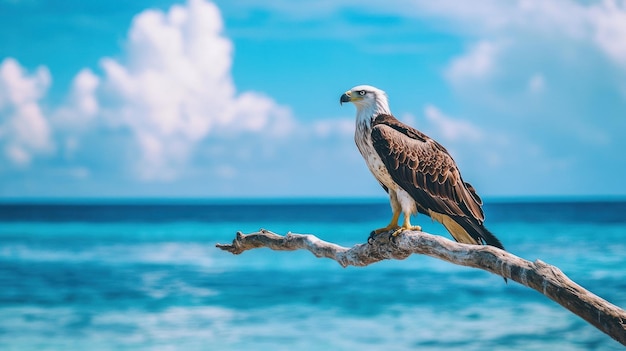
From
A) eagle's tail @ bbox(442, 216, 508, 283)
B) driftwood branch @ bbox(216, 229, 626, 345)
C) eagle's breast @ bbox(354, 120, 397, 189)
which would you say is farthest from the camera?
eagle's breast @ bbox(354, 120, 397, 189)

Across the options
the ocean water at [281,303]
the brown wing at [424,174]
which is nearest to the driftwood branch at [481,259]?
the brown wing at [424,174]

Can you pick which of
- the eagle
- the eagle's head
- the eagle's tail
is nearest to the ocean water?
the eagle's tail

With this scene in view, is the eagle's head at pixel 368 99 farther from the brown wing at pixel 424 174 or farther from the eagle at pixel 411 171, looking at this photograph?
the brown wing at pixel 424 174

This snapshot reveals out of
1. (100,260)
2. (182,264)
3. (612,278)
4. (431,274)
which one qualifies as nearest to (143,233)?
(100,260)

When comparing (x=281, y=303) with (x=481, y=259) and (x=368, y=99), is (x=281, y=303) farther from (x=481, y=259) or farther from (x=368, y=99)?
(x=481, y=259)

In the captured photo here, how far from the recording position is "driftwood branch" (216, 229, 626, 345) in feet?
12.2

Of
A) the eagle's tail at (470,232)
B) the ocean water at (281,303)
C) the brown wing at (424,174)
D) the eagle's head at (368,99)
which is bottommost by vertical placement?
the eagle's tail at (470,232)

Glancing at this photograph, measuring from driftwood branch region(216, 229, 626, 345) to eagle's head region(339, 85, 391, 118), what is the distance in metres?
1.06

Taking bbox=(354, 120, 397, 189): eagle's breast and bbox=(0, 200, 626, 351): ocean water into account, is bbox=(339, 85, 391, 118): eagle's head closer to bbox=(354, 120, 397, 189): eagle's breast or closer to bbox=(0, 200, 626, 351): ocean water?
bbox=(354, 120, 397, 189): eagle's breast

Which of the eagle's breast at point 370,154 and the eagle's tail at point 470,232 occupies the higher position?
the eagle's breast at point 370,154

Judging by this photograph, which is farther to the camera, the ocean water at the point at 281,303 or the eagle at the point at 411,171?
the ocean water at the point at 281,303

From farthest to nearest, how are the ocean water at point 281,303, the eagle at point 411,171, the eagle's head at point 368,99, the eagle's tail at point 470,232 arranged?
the ocean water at point 281,303, the eagle's head at point 368,99, the eagle at point 411,171, the eagle's tail at point 470,232

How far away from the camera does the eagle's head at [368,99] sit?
20.2 ft

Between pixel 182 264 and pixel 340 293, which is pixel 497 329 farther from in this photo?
pixel 182 264
